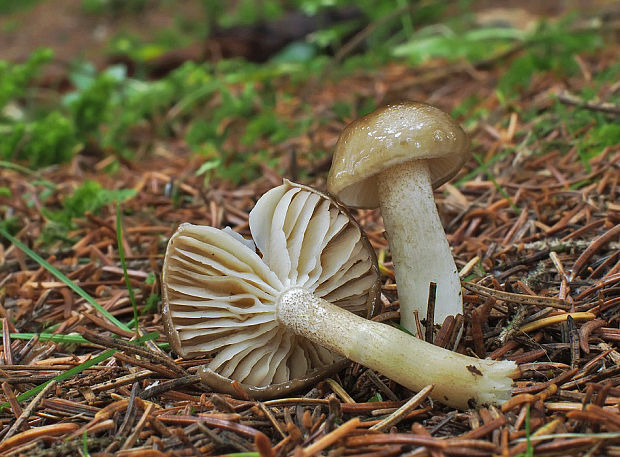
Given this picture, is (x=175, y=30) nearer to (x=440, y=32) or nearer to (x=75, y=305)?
(x=440, y=32)

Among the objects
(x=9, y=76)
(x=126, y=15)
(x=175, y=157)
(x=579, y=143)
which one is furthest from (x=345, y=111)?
(x=126, y=15)

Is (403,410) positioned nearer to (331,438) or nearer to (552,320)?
(331,438)

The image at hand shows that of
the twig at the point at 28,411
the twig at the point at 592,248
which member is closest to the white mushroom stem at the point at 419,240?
the twig at the point at 592,248

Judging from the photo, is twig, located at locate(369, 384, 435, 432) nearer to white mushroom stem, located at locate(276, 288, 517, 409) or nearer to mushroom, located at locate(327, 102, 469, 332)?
white mushroom stem, located at locate(276, 288, 517, 409)

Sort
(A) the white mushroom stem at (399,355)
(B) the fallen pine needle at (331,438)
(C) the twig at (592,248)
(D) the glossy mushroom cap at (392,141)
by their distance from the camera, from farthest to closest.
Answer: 1. (C) the twig at (592,248)
2. (D) the glossy mushroom cap at (392,141)
3. (A) the white mushroom stem at (399,355)
4. (B) the fallen pine needle at (331,438)

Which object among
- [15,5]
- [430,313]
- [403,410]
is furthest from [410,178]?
[15,5]

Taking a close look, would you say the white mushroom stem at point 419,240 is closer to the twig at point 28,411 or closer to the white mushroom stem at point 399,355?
the white mushroom stem at point 399,355

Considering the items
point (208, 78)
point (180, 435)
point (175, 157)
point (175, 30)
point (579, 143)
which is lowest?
point (180, 435)

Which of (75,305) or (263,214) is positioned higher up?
(263,214)

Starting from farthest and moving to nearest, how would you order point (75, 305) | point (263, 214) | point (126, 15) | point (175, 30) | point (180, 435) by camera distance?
point (126, 15), point (175, 30), point (75, 305), point (263, 214), point (180, 435)
